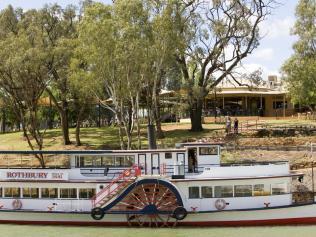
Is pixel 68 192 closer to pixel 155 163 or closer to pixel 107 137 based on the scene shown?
pixel 155 163

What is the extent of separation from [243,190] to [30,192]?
1083 cm

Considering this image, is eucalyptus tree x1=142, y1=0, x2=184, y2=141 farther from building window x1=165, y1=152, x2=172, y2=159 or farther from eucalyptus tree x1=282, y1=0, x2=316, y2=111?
eucalyptus tree x1=282, y1=0, x2=316, y2=111

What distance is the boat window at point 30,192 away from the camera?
31.3 metres

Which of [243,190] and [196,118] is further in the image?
[196,118]

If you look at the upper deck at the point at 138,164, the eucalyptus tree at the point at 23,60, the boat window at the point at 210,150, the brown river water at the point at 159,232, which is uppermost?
the eucalyptus tree at the point at 23,60

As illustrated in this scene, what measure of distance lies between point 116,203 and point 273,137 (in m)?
23.9

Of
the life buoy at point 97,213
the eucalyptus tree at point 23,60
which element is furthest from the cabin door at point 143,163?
the eucalyptus tree at point 23,60

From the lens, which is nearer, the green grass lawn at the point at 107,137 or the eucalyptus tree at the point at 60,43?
Answer: the eucalyptus tree at the point at 60,43

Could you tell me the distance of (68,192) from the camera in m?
30.9

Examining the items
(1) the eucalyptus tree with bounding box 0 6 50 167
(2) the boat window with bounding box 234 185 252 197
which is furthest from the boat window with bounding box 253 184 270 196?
(1) the eucalyptus tree with bounding box 0 6 50 167

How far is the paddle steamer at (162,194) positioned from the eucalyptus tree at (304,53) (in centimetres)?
2374

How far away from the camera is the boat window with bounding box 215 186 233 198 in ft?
98.4

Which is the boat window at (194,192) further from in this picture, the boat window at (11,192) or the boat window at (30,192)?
the boat window at (11,192)

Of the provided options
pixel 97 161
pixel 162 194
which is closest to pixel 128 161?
pixel 97 161
